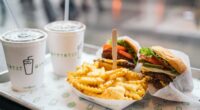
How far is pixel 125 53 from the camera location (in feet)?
2.86

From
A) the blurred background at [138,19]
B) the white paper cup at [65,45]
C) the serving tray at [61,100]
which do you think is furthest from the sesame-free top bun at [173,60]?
the blurred background at [138,19]

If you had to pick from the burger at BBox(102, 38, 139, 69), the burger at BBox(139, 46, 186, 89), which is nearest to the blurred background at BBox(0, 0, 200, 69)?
the burger at BBox(102, 38, 139, 69)

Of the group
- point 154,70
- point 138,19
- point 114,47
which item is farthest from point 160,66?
point 138,19

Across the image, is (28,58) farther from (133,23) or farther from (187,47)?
(133,23)

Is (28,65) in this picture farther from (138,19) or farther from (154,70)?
(138,19)

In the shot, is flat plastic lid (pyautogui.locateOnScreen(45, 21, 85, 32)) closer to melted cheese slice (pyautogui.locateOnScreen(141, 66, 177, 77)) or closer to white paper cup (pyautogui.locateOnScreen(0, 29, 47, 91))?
white paper cup (pyautogui.locateOnScreen(0, 29, 47, 91))

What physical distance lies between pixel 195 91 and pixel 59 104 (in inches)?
16.7

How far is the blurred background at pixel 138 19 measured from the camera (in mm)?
2551

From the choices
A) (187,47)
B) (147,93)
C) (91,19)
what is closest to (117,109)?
(147,93)

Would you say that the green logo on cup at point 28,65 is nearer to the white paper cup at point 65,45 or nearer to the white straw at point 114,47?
the white paper cup at point 65,45

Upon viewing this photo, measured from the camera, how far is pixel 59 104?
0.73 m

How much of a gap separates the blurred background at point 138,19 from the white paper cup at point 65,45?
3.14ft

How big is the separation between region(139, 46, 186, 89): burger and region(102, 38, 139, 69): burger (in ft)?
0.20

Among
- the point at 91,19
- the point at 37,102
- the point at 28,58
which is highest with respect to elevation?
the point at 28,58
